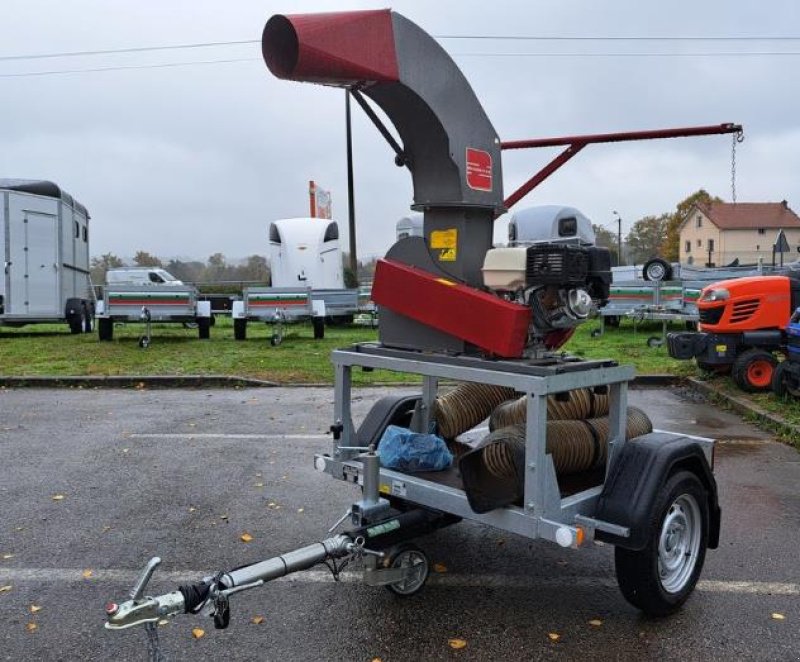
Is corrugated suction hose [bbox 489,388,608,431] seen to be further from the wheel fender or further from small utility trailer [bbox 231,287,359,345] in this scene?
small utility trailer [bbox 231,287,359,345]

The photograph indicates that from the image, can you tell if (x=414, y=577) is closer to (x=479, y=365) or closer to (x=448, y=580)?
(x=448, y=580)

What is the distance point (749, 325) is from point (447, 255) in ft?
23.7

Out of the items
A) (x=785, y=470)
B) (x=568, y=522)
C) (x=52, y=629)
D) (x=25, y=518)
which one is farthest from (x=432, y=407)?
(x=785, y=470)

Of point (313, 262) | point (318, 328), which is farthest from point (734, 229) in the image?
point (318, 328)

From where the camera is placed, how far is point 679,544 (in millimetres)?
3812

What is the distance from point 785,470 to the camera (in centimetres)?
640

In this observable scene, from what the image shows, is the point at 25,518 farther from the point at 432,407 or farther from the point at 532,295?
the point at 532,295

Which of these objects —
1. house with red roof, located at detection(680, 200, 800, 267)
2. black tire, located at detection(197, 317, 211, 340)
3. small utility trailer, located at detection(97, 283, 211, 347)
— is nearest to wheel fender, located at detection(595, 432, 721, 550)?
small utility trailer, located at detection(97, 283, 211, 347)

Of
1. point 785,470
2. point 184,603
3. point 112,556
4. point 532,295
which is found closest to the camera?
point 184,603

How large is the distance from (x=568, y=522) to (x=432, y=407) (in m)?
1.57

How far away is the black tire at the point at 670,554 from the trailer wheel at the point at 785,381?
5.47m

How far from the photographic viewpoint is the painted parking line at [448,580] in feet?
13.1

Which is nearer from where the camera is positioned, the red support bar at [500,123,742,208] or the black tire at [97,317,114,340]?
the red support bar at [500,123,742,208]

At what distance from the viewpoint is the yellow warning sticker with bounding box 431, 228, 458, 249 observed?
157 inches
